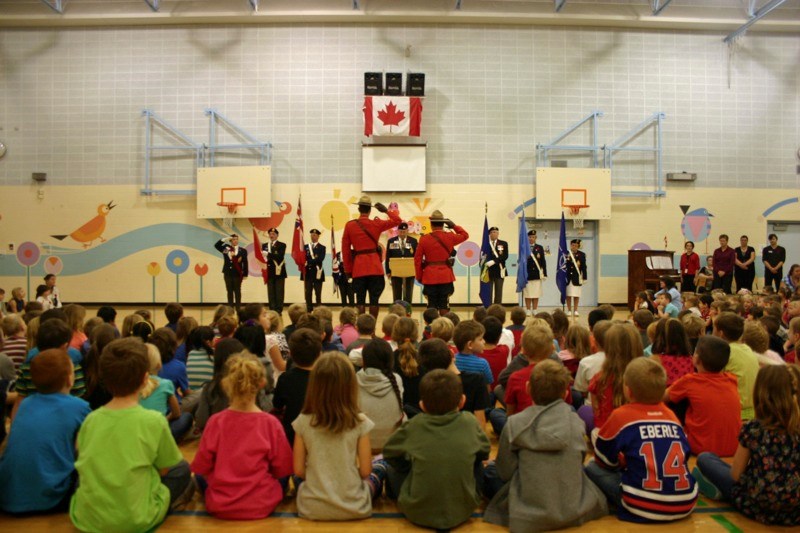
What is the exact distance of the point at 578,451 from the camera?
9.66 feet

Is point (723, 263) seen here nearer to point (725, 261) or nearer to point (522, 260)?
point (725, 261)

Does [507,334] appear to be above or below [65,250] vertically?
below

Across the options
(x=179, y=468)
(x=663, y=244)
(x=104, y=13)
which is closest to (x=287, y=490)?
(x=179, y=468)

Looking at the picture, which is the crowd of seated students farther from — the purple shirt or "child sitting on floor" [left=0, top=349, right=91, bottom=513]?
the purple shirt

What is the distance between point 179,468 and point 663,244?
1290 centimetres

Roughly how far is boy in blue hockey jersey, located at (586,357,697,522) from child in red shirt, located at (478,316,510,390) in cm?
184

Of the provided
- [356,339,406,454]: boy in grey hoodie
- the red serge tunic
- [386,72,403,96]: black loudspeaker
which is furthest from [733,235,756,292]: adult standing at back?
[356,339,406,454]: boy in grey hoodie

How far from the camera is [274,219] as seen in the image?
13.6 metres

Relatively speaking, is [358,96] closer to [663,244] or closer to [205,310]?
[205,310]

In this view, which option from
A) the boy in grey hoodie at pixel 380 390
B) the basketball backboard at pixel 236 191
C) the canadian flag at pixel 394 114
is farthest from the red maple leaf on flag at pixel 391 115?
the boy in grey hoodie at pixel 380 390

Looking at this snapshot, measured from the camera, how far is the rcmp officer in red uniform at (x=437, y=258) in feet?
27.7

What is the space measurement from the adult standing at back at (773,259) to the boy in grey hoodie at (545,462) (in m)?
12.0

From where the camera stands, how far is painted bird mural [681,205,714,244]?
13.9 m

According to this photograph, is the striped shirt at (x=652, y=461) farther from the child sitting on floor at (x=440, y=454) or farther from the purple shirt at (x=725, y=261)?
the purple shirt at (x=725, y=261)
